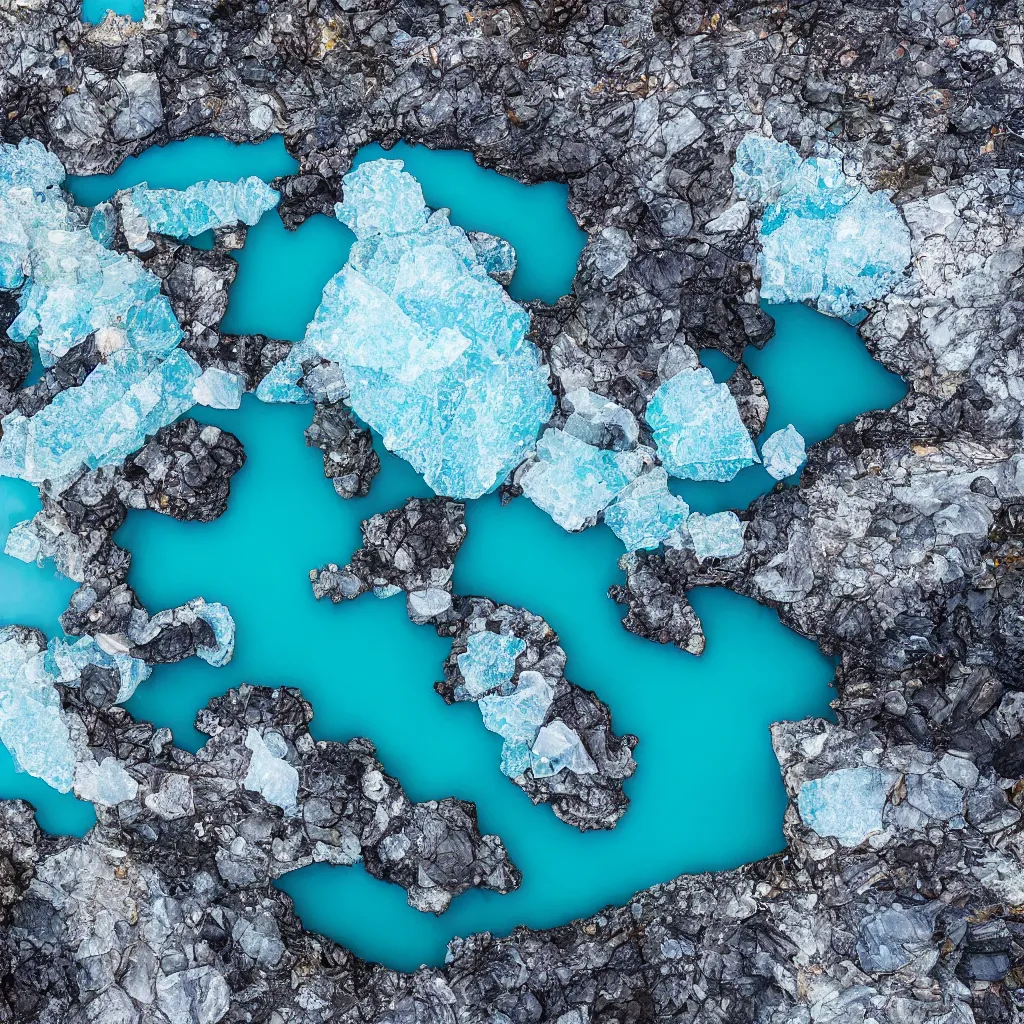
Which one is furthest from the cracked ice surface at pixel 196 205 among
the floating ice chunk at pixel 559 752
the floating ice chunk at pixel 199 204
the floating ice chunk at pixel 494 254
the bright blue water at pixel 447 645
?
the floating ice chunk at pixel 559 752

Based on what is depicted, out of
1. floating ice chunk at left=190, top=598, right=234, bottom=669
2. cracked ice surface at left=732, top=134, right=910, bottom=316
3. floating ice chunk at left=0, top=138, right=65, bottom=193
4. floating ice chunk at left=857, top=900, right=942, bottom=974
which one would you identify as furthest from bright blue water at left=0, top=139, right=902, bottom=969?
floating ice chunk at left=0, top=138, right=65, bottom=193

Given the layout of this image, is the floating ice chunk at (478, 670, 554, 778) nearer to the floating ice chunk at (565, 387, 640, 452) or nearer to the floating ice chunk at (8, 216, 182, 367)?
the floating ice chunk at (565, 387, 640, 452)

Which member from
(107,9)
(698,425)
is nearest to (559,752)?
(698,425)

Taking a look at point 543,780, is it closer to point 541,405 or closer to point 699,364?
point 541,405

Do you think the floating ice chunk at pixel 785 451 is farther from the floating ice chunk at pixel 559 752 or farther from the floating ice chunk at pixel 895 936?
the floating ice chunk at pixel 895 936

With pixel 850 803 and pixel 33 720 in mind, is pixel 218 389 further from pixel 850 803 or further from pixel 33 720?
pixel 850 803
